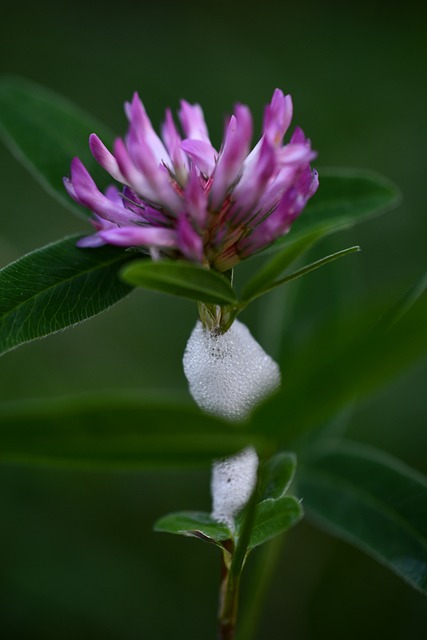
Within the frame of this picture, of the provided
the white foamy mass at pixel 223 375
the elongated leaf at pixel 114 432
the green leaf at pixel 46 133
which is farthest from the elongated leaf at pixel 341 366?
the green leaf at pixel 46 133

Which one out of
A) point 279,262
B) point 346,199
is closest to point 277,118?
point 279,262

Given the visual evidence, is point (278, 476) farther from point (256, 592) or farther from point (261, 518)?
point (256, 592)

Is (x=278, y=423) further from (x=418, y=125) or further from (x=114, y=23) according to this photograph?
(x=114, y=23)

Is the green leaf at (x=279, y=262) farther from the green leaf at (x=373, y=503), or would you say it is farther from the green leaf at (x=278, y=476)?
the green leaf at (x=373, y=503)

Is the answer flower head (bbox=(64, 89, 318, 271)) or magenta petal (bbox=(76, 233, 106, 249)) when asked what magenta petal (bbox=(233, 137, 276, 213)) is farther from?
magenta petal (bbox=(76, 233, 106, 249))

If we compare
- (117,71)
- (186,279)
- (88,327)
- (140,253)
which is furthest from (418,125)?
(186,279)
